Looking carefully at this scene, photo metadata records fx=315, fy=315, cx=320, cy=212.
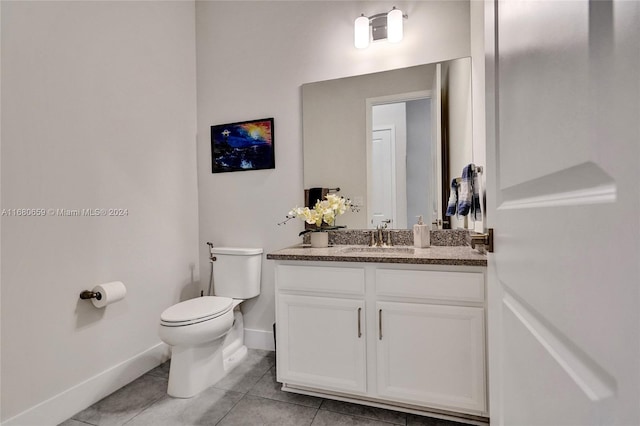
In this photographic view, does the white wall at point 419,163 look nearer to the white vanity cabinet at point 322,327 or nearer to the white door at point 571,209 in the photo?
the white vanity cabinet at point 322,327

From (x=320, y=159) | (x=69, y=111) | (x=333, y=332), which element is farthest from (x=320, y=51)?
(x=333, y=332)

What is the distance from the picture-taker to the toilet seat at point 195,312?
1795 millimetres

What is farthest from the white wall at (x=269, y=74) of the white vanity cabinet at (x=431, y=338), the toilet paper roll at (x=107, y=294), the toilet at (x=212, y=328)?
the white vanity cabinet at (x=431, y=338)

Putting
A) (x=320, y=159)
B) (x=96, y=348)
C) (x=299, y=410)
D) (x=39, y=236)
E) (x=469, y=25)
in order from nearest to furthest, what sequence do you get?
(x=39, y=236), (x=299, y=410), (x=96, y=348), (x=469, y=25), (x=320, y=159)

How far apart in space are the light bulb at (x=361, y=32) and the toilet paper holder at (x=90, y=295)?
223 cm

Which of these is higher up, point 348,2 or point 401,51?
point 348,2

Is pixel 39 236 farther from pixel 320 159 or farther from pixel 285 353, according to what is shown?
pixel 320 159

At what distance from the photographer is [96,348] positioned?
1.84 meters

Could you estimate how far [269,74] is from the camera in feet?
8.02

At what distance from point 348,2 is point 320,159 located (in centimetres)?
112

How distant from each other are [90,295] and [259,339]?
1.20 meters

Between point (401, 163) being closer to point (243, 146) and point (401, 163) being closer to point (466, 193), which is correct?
point (466, 193)

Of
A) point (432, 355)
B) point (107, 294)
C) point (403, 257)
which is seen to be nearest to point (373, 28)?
point (403, 257)

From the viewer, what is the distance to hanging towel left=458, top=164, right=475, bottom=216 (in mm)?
1671
